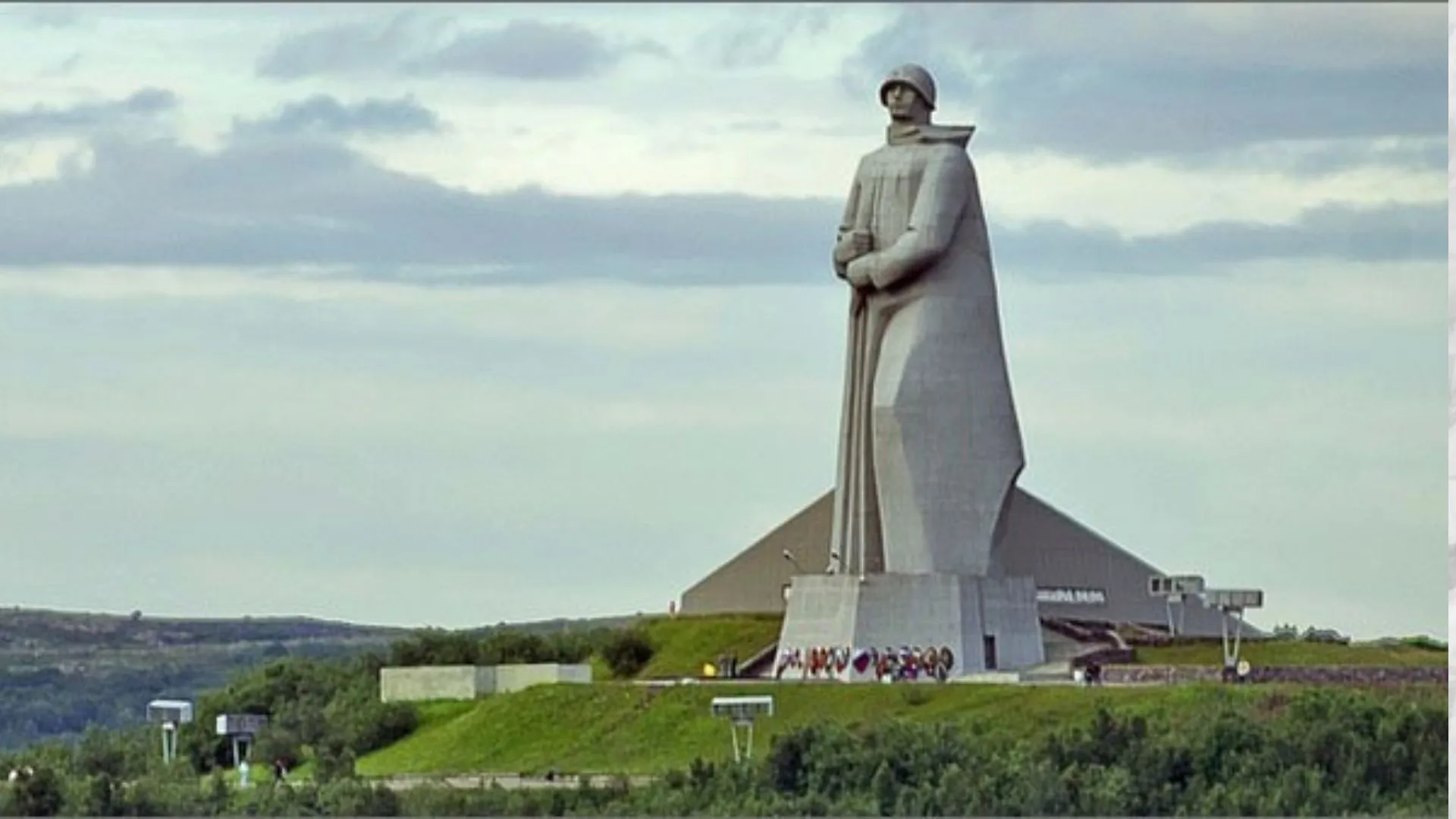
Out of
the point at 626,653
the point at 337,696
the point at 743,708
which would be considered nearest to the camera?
the point at 743,708

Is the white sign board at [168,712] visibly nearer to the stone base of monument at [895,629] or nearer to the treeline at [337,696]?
the treeline at [337,696]

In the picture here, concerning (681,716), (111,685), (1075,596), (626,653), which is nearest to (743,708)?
(681,716)

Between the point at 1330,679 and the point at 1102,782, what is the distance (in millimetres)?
8347

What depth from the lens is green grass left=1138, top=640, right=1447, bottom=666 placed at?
58188mm

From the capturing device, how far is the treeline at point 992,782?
4688 cm

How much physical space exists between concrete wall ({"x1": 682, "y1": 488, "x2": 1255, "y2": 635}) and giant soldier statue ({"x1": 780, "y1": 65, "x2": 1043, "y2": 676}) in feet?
29.4

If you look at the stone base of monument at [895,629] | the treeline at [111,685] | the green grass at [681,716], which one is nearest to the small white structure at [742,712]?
the green grass at [681,716]

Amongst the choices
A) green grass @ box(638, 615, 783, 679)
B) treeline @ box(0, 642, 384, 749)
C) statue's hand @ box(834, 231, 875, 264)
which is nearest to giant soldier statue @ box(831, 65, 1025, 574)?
statue's hand @ box(834, 231, 875, 264)

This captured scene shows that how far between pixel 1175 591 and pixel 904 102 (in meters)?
8.74

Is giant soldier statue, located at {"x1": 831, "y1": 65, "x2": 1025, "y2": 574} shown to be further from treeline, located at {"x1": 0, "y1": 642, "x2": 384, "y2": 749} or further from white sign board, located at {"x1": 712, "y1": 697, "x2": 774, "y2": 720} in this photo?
treeline, located at {"x1": 0, "y1": 642, "x2": 384, "y2": 749}

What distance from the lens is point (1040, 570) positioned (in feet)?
221

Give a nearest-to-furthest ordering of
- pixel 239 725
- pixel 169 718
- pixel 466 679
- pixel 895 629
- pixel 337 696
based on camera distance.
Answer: pixel 169 718 < pixel 239 725 < pixel 895 629 < pixel 466 679 < pixel 337 696

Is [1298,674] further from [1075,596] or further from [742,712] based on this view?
[1075,596]

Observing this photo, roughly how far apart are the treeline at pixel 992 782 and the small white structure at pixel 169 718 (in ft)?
9.34
